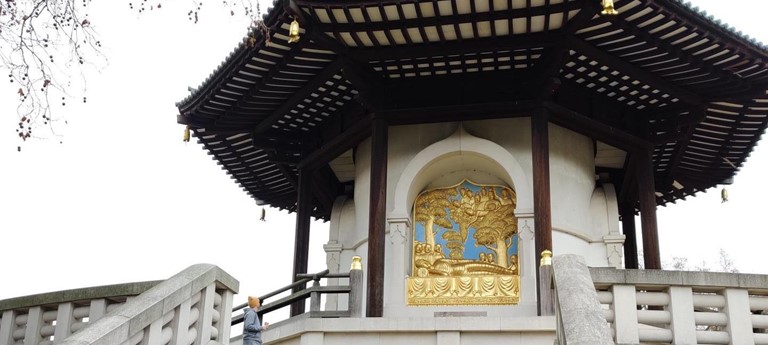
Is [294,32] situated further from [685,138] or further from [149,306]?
[685,138]

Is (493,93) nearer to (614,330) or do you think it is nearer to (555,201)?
(555,201)

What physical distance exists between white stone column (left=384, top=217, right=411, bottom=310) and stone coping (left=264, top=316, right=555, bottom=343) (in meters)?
1.98

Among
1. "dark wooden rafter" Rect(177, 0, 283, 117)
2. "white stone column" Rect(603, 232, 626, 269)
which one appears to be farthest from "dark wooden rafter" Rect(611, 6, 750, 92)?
"dark wooden rafter" Rect(177, 0, 283, 117)

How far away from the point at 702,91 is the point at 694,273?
882 centimetres

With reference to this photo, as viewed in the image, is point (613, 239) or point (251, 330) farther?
point (613, 239)

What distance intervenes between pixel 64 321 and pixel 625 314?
18.7 feet

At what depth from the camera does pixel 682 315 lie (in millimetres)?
7809

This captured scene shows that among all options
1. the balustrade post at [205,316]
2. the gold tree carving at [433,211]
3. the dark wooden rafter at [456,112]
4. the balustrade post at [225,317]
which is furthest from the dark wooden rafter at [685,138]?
the balustrade post at [205,316]

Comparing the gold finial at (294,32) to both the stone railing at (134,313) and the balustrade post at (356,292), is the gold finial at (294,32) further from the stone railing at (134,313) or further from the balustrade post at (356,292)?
the stone railing at (134,313)

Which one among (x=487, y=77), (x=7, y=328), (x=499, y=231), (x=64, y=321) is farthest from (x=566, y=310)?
(x=487, y=77)

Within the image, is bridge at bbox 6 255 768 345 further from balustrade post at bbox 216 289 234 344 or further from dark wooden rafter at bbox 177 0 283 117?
dark wooden rafter at bbox 177 0 283 117

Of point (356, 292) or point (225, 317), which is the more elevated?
point (356, 292)

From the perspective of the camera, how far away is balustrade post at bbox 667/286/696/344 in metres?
7.73

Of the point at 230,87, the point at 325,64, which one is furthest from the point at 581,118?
the point at 230,87
